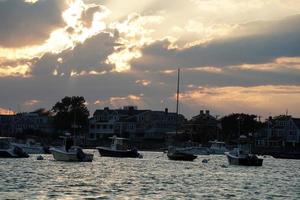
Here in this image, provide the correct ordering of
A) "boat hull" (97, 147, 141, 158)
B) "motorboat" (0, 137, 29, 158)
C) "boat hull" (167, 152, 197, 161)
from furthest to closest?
"boat hull" (97, 147, 141, 158)
"boat hull" (167, 152, 197, 161)
"motorboat" (0, 137, 29, 158)

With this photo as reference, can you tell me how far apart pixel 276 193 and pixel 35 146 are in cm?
9189

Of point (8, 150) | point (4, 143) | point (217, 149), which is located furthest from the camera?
point (217, 149)

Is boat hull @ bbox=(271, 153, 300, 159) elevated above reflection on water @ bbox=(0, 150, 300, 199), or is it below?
above

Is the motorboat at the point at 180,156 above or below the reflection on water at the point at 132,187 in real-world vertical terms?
above

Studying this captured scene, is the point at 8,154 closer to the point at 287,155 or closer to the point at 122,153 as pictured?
the point at 122,153

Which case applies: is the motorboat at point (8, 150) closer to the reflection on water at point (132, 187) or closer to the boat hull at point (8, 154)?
the boat hull at point (8, 154)

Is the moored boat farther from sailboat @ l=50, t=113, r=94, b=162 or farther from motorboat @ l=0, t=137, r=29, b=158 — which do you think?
motorboat @ l=0, t=137, r=29, b=158

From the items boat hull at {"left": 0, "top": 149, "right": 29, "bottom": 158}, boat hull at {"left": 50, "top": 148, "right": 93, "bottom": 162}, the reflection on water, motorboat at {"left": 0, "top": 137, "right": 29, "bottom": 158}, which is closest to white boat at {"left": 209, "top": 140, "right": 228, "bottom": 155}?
motorboat at {"left": 0, "top": 137, "right": 29, "bottom": 158}

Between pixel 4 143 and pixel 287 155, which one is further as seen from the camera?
pixel 287 155

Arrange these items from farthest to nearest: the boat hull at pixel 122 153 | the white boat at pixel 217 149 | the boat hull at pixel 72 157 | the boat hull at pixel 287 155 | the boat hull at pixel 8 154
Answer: the boat hull at pixel 287 155, the white boat at pixel 217 149, the boat hull at pixel 122 153, the boat hull at pixel 8 154, the boat hull at pixel 72 157

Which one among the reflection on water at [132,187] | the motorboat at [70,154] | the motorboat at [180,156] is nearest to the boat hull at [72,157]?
the motorboat at [70,154]

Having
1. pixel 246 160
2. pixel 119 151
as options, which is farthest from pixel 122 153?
pixel 246 160

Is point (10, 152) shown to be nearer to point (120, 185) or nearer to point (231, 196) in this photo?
point (120, 185)

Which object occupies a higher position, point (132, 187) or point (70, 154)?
point (70, 154)
